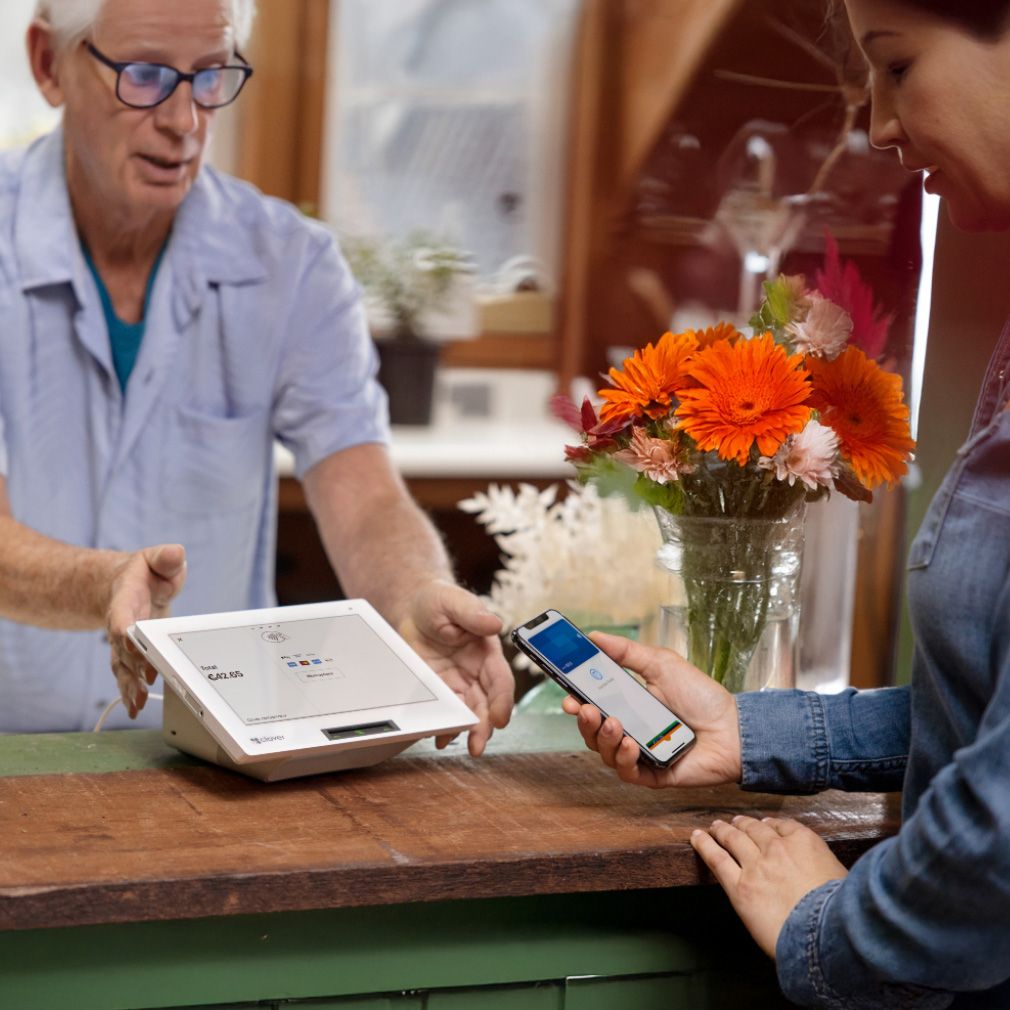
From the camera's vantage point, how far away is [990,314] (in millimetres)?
1404

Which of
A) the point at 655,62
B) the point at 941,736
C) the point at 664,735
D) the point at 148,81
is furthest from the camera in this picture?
the point at 655,62

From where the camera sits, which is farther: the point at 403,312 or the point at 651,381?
the point at 403,312

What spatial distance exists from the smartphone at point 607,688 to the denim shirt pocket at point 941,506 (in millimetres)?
238

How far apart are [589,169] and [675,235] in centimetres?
38

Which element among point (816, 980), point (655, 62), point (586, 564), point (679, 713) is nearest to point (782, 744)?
point (679, 713)

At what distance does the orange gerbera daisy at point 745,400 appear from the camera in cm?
104

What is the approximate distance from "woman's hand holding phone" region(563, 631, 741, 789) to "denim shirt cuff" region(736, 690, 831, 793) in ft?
0.04

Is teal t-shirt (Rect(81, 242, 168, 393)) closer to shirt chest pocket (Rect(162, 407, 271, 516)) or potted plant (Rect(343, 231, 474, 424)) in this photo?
shirt chest pocket (Rect(162, 407, 271, 516))

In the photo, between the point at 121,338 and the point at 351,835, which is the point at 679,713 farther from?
the point at 121,338

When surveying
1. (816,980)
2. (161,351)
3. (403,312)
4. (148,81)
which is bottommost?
(816,980)

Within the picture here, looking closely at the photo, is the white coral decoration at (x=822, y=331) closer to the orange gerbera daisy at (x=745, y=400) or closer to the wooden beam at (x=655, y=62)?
the orange gerbera daisy at (x=745, y=400)

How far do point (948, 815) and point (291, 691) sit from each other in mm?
496

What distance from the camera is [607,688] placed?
108cm

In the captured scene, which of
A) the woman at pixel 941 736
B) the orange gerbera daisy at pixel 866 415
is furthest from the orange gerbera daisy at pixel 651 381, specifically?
the woman at pixel 941 736
